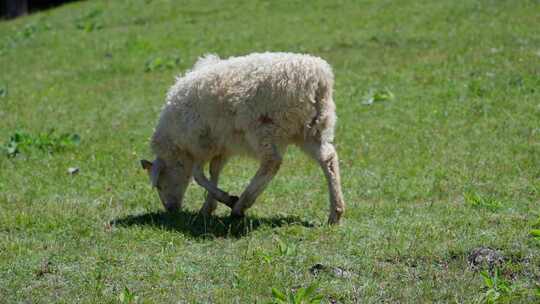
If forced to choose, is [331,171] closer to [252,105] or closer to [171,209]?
[252,105]

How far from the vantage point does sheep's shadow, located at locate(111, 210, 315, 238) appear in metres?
7.75

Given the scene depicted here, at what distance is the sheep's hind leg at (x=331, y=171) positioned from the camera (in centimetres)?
779

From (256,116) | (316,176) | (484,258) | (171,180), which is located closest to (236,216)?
(256,116)

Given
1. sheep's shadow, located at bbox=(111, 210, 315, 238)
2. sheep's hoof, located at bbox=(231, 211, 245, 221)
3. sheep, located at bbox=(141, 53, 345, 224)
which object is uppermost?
sheep, located at bbox=(141, 53, 345, 224)

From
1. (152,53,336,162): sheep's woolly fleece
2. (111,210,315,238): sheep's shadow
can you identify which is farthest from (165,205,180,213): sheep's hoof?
(152,53,336,162): sheep's woolly fleece

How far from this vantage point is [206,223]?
8055mm

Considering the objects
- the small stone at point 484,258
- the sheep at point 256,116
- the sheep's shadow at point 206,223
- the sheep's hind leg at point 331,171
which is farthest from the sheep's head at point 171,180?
the small stone at point 484,258

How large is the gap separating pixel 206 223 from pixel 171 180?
0.99 meters

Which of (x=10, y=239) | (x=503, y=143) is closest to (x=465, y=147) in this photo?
(x=503, y=143)

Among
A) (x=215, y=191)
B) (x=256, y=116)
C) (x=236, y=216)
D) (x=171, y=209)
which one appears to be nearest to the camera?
(x=256, y=116)

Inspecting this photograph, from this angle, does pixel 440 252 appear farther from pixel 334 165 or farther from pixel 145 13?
pixel 145 13

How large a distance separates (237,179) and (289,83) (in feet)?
8.88

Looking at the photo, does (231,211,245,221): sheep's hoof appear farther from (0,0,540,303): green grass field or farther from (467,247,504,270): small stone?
(467,247,504,270): small stone

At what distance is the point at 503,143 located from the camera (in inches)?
414
